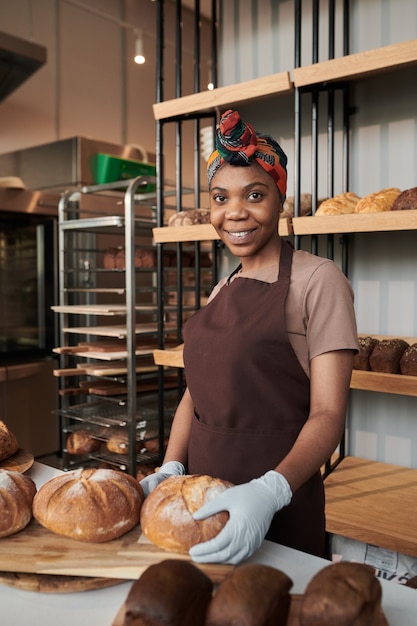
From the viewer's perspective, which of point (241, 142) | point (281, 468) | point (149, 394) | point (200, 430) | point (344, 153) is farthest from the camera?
point (149, 394)

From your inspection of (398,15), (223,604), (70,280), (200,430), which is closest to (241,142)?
(200,430)

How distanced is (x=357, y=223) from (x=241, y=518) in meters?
1.29

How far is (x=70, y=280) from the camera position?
381cm

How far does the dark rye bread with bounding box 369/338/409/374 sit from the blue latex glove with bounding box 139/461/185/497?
940 millimetres

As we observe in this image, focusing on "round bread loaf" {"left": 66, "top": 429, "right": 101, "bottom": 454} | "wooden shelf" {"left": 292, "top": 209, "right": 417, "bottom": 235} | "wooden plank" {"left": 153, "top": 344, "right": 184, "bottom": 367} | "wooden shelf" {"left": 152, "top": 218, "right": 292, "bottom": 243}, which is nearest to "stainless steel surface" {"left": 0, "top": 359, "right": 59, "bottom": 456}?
"round bread loaf" {"left": 66, "top": 429, "right": 101, "bottom": 454}

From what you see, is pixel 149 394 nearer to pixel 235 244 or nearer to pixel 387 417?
pixel 387 417

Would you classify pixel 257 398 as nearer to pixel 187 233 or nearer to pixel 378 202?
pixel 378 202

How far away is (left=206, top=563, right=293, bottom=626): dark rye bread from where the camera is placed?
0.71 meters

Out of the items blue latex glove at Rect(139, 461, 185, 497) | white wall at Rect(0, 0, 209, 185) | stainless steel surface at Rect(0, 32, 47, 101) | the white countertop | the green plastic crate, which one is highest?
white wall at Rect(0, 0, 209, 185)

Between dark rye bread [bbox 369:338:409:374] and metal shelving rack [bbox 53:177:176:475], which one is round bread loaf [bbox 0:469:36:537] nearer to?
dark rye bread [bbox 369:338:409:374]

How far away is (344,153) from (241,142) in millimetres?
1307

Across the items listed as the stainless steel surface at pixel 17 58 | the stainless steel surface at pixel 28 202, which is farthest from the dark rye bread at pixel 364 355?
the stainless steel surface at pixel 28 202

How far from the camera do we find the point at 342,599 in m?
0.71

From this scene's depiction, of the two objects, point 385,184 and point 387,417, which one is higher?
point 385,184
